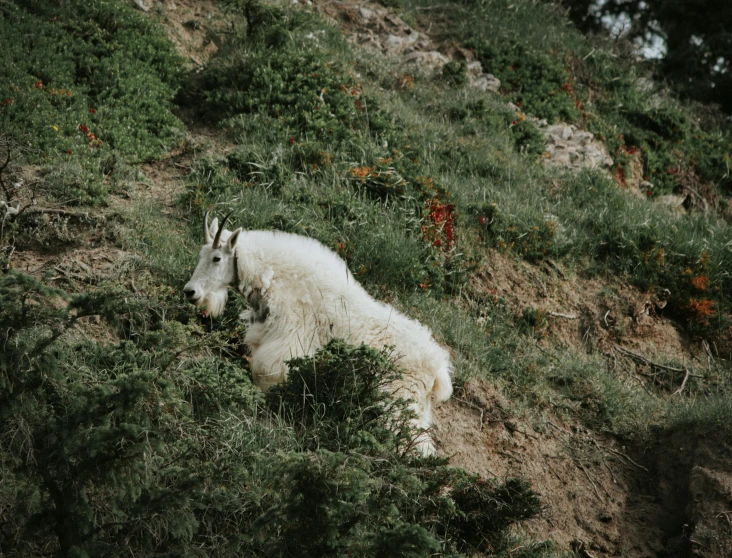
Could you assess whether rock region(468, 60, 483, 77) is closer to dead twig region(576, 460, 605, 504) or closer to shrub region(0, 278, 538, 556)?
dead twig region(576, 460, 605, 504)

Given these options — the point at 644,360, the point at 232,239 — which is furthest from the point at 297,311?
the point at 644,360

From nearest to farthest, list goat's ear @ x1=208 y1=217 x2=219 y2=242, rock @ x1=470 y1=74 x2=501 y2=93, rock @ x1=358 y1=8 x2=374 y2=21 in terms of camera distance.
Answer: goat's ear @ x1=208 y1=217 x2=219 y2=242
rock @ x1=470 y1=74 x2=501 y2=93
rock @ x1=358 y1=8 x2=374 y2=21

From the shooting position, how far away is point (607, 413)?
8.13 m

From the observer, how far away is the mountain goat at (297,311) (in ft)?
21.4

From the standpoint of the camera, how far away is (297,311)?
21.9ft

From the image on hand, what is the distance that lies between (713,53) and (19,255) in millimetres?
16369

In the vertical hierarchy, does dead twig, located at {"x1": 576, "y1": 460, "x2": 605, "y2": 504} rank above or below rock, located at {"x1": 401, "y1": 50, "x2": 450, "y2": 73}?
below

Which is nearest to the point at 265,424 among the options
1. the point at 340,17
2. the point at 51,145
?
the point at 51,145

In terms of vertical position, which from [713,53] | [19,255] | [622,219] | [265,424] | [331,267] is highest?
[713,53]

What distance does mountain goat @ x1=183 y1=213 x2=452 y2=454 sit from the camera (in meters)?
6.51

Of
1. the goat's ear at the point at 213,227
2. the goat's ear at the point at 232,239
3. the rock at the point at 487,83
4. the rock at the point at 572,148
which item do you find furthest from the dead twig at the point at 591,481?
the rock at the point at 487,83

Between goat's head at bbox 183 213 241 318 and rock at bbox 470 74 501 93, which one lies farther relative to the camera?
rock at bbox 470 74 501 93

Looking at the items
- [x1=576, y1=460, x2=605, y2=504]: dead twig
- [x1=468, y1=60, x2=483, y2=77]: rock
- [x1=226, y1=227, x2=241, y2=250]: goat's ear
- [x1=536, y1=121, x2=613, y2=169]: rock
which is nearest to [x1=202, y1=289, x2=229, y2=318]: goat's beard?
[x1=226, y1=227, x2=241, y2=250]: goat's ear

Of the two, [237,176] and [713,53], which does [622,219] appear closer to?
[237,176]
